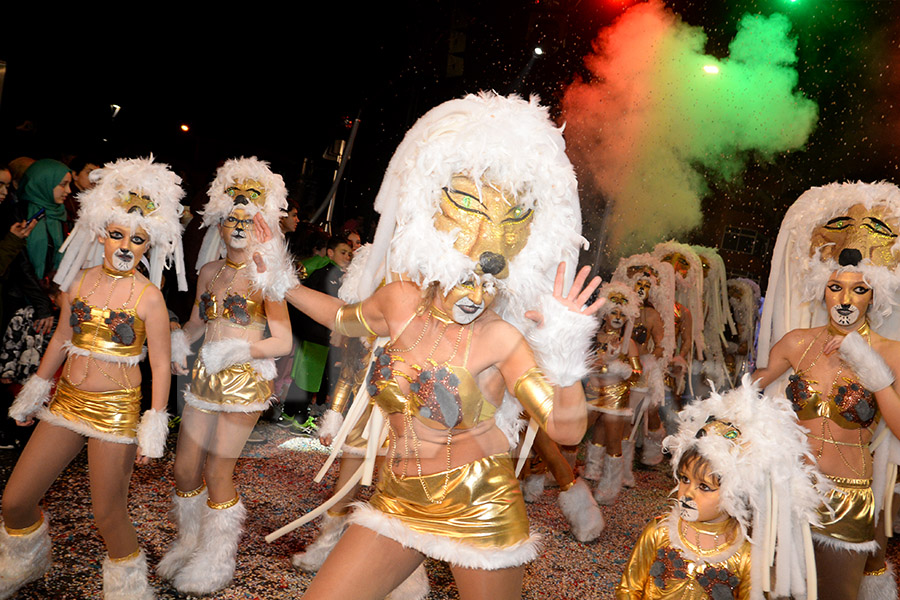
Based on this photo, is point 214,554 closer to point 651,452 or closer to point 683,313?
point 651,452

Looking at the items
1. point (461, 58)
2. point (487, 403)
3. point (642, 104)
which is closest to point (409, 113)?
point (461, 58)

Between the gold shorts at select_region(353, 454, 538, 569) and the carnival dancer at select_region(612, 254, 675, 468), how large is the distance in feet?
13.8

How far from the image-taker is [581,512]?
189 inches

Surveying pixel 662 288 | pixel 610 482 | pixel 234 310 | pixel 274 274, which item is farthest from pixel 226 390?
pixel 662 288

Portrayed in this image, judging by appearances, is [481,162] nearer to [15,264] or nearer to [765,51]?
[15,264]

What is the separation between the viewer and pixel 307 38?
7816mm

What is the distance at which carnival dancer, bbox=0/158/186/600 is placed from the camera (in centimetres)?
301

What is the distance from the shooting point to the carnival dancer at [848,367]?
311 cm

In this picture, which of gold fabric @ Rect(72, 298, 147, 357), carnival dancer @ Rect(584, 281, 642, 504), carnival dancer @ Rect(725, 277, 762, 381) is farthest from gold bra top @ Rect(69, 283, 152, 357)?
carnival dancer @ Rect(725, 277, 762, 381)

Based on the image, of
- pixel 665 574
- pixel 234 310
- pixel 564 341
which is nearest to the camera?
pixel 564 341

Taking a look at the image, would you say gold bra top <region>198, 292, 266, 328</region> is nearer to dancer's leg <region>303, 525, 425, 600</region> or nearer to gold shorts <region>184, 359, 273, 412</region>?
gold shorts <region>184, 359, 273, 412</region>

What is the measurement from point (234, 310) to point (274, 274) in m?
1.21

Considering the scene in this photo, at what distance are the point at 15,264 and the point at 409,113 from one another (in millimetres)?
5689

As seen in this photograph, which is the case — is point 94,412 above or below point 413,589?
above
